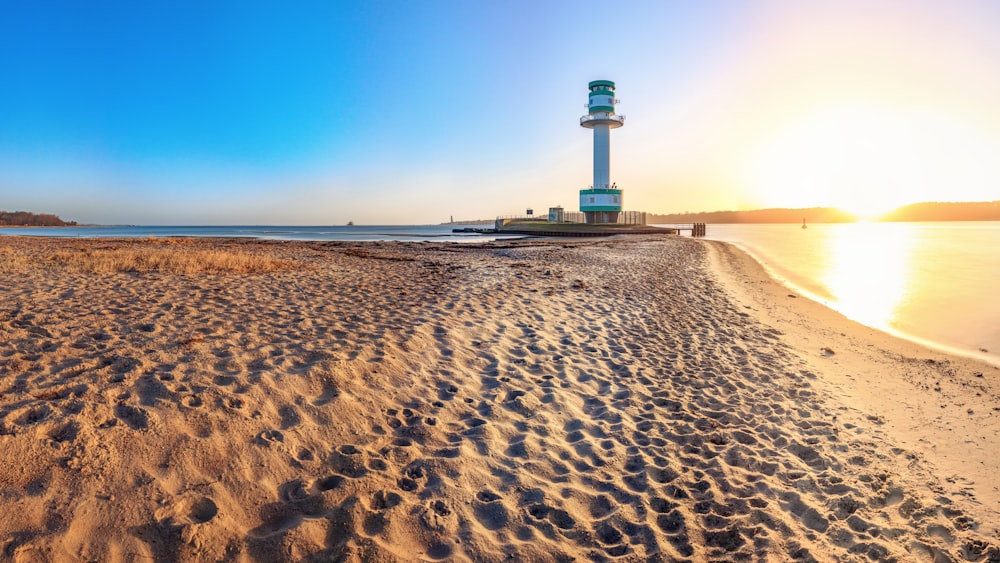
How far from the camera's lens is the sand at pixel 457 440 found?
3238 mm

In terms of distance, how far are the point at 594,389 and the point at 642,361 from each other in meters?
1.50

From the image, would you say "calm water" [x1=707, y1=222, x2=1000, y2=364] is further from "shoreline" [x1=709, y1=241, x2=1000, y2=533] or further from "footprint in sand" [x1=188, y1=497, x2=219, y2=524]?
"footprint in sand" [x1=188, y1=497, x2=219, y2=524]

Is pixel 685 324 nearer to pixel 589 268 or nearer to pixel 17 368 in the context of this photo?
pixel 589 268

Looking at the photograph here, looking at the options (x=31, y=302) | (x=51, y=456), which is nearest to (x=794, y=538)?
(x=51, y=456)

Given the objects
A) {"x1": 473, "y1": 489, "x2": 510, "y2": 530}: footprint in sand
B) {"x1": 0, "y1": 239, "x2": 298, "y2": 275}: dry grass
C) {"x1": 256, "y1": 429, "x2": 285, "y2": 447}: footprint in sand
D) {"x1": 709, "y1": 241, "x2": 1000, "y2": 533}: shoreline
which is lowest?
{"x1": 709, "y1": 241, "x2": 1000, "y2": 533}: shoreline

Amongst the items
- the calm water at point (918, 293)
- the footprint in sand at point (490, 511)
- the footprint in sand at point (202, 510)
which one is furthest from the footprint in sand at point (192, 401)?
the calm water at point (918, 293)

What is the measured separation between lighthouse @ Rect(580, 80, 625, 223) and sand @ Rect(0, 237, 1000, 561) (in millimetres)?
51756

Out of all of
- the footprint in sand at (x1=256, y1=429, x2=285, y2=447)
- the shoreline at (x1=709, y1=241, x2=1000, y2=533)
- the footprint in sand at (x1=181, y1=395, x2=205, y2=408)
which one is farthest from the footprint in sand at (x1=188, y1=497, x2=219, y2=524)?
the shoreline at (x1=709, y1=241, x2=1000, y2=533)

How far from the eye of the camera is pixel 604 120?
190 feet

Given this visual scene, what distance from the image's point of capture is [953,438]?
16.9ft

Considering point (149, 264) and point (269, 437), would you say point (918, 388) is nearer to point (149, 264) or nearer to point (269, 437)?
point (269, 437)

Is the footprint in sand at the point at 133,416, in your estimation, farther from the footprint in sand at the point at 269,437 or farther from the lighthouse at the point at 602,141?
the lighthouse at the point at 602,141

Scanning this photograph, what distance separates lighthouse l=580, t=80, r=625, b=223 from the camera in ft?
192

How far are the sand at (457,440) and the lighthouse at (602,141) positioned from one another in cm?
5176
